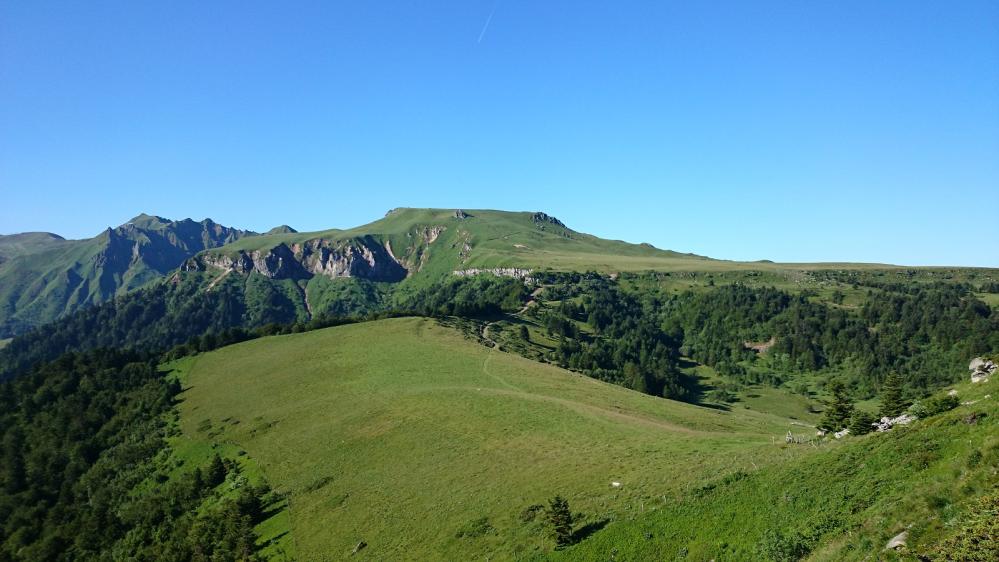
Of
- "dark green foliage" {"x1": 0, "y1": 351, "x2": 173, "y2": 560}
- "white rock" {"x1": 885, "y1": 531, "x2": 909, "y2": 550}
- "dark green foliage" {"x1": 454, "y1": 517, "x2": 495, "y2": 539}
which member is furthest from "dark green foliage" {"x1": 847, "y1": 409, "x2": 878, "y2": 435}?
"dark green foliage" {"x1": 0, "y1": 351, "x2": 173, "y2": 560}

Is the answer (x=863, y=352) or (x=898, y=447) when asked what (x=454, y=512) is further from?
(x=863, y=352)

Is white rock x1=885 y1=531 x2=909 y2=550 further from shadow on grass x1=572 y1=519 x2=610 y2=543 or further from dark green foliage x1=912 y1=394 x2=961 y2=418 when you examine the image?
dark green foliage x1=912 y1=394 x2=961 y2=418

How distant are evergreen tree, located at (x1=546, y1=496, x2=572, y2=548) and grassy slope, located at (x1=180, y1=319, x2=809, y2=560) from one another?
1.65m

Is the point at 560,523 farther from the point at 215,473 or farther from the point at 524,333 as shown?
the point at 524,333

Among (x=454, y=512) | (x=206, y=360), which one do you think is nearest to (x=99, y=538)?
(x=454, y=512)

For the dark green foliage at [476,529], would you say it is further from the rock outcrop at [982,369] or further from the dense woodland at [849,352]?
the dense woodland at [849,352]

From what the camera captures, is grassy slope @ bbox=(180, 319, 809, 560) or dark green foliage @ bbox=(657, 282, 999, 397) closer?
grassy slope @ bbox=(180, 319, 809, 560)

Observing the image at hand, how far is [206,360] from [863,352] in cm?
20672

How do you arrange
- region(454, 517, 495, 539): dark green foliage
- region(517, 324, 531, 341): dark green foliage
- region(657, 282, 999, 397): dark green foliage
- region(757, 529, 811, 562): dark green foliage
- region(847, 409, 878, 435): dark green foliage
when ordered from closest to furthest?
1. region(757, 529, 811, 562): dark green foliage
2. region(847, 409, 878, 435): dark green foliage
3. region(454, 517, 495, 539): dark green foliage
4. region(657, 282, 999, 397): dark green foliage
5. region(517, 324, 531, 341): dark green foliage

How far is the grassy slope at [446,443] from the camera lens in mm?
37750

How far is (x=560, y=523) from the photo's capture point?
31172 millimetres

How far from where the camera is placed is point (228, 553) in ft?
153

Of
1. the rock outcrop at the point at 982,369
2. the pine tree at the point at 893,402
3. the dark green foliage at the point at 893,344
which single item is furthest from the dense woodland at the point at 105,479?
the dark green foliage at the point at 893,344

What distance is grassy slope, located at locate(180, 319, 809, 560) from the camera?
37750 millimetres
